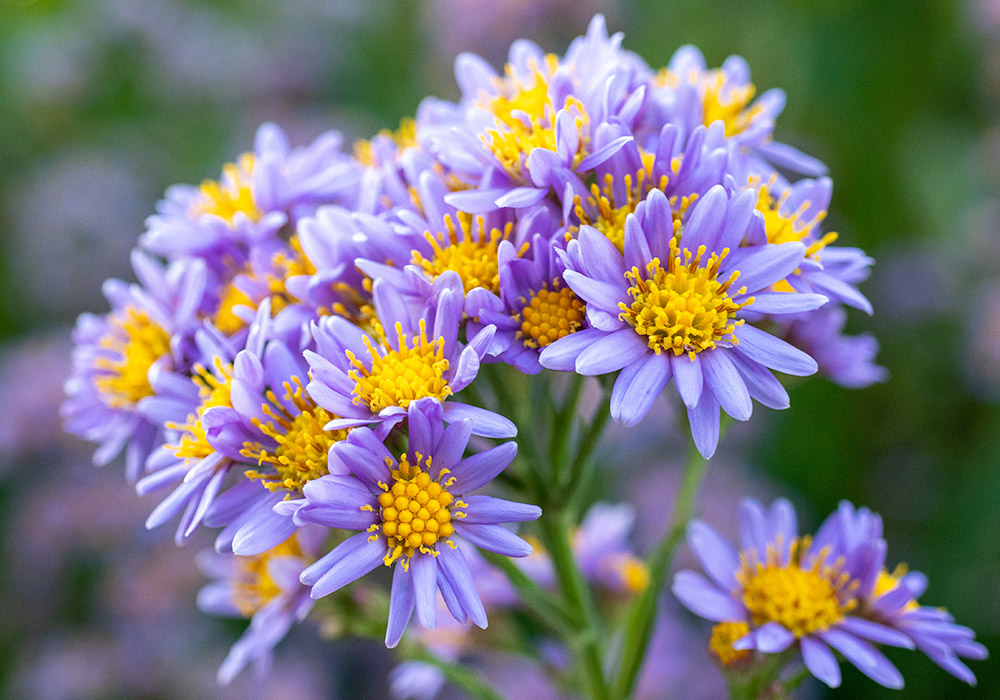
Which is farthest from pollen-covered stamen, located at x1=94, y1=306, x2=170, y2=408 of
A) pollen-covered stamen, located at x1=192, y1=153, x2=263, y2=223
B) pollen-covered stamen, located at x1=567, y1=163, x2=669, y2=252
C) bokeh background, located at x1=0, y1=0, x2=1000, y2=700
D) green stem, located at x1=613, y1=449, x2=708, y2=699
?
bokeh background, located at x1=0, y1=0, x2=1000, y2=700

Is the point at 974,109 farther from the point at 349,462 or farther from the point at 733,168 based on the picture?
the point at 349,462

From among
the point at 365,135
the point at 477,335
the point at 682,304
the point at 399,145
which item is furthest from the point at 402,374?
the point at 365,135

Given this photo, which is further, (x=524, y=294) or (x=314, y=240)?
(x=314, y=240)

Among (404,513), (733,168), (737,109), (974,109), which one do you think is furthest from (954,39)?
(404,513)

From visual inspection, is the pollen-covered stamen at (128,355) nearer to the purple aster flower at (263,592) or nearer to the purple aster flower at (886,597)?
the purple aster flower at (263,592)

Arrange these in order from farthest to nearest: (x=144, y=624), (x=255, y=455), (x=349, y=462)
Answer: (x=144, y=624) → (x=255, y=455) → (x=349, y=462)

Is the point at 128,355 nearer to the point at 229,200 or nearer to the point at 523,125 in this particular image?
the point at 229,200

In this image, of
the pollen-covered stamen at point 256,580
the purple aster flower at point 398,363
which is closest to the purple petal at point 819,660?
the purple aster flower at point 398,363
